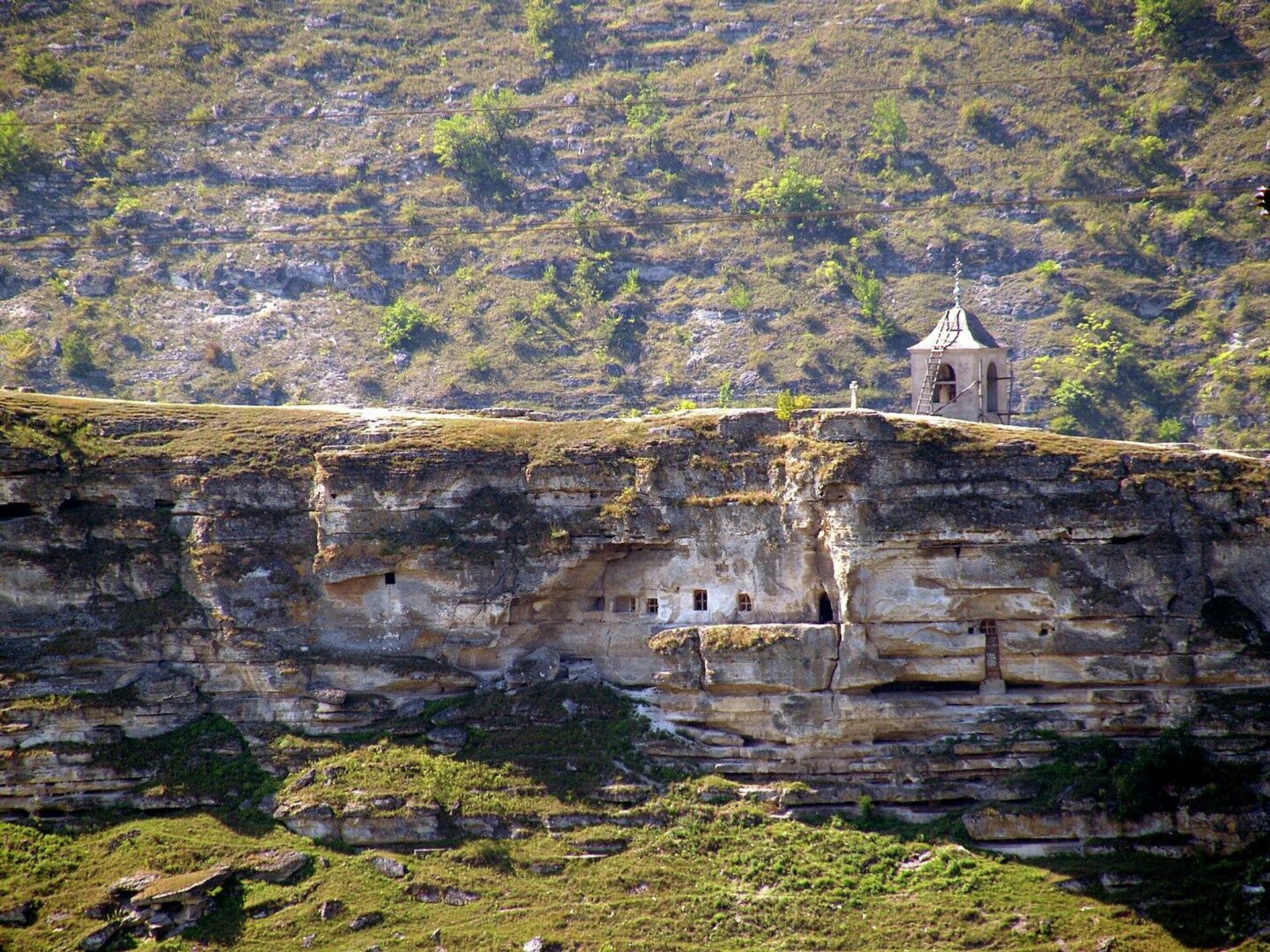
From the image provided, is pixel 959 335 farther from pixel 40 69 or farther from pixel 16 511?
pixel 40 69


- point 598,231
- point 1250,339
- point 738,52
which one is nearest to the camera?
point 1250,339

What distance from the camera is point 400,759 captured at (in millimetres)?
43969

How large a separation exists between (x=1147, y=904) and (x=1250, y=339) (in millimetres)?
37849

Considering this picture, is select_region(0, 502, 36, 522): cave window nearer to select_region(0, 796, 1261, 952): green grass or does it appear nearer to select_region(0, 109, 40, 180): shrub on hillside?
select_region(0, 796, 1261, 952): green grass

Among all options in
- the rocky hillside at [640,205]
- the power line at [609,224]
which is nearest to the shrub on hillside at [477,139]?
the rocky hillside at [640,205]

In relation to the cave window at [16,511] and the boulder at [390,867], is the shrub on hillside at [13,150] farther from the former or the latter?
the boulder at [390,867]

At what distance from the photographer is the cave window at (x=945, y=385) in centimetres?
5306

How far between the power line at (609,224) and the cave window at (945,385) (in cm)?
2726

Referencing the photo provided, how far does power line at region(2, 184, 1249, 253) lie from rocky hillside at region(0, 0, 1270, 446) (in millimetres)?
184

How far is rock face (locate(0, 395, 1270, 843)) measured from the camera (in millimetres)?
43156

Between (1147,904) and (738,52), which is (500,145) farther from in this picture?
(1147,904)

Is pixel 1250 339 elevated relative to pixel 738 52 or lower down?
lower down

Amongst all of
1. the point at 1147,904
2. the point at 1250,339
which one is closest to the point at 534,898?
the point at 1147,904

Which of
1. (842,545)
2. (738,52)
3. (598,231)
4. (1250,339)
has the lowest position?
(842,545)
